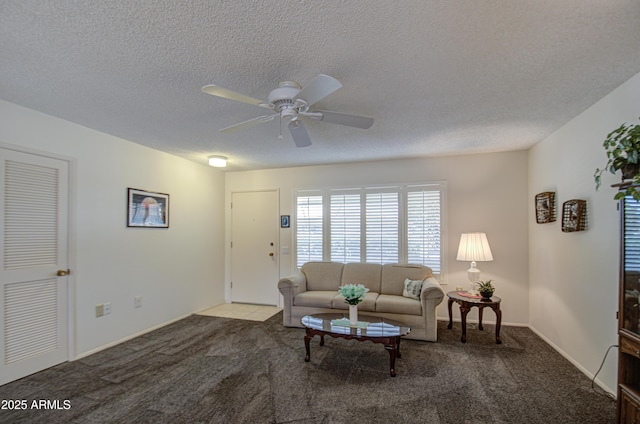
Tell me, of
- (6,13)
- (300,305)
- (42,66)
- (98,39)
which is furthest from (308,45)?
(300,305)

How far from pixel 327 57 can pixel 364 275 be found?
3262 mm

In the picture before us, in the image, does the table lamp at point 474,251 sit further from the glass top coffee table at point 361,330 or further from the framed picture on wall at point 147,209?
the framed picture on wall at point 147,209

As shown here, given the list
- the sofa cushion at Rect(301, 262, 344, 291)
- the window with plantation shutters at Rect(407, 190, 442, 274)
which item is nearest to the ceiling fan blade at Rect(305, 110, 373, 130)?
the window with plantation shutters at Rect(407, 190, 442, 274)

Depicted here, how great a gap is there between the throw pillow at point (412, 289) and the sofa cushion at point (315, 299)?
97 centimetres

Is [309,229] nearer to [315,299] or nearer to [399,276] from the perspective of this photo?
[315,299]

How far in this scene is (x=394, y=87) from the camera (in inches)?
90.7

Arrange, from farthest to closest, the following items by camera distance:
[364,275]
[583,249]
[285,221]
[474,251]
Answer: [285,221]
[364,275]
[474,251]
[583,249]

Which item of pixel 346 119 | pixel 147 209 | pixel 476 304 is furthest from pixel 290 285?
pixel 346 119

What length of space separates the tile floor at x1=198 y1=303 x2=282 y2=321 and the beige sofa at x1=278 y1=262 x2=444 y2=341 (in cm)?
72

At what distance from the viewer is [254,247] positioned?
5.45 meters

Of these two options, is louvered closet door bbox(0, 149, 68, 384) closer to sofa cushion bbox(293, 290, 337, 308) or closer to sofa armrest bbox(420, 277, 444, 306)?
sofa cushion bbox(293, 290, 337, 308)

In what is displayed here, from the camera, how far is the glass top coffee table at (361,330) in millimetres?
2785

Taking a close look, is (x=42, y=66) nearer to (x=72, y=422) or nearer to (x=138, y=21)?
(x=138, y=21)

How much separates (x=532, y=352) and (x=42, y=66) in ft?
16.5
